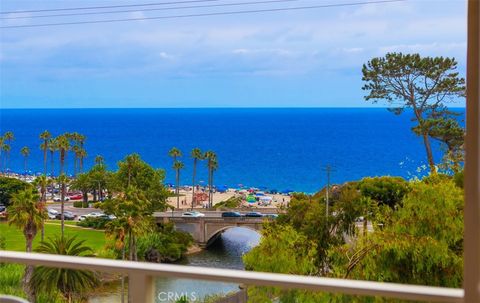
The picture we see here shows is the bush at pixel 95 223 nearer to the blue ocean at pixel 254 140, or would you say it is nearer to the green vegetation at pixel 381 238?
the blue ocean at pixel 254 140

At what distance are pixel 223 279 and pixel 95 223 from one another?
17.7 meters

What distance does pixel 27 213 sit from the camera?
57.5 feet

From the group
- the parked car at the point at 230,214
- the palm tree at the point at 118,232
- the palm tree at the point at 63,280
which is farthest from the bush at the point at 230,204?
the palm tree at the point at 63,280

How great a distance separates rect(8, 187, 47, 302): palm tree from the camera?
16828 mm

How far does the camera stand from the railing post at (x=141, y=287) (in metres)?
1.62

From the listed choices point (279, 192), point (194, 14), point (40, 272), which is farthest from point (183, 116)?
point (40, 272)

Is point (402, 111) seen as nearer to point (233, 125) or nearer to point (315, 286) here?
point (233, 125)

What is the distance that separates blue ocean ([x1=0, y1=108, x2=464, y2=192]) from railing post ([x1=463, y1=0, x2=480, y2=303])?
16.2 m

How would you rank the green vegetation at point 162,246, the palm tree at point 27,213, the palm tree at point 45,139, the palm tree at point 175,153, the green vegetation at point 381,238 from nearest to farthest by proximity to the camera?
the green vegetation at point 381,238
the palm tree at point 27,213
the green vegetation at point 162,246
the palm tree at point 45,139
the palm tree at point 175,153

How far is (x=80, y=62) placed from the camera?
95.4 feet

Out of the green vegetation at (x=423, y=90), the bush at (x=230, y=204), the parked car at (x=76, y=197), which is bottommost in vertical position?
the bush at (x=230, y=204)

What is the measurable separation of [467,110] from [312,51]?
83.3ft

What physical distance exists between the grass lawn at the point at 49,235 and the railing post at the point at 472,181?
1514cm

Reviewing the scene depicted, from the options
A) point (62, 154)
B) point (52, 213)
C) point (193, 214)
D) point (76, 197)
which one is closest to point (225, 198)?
point (193, 214)
